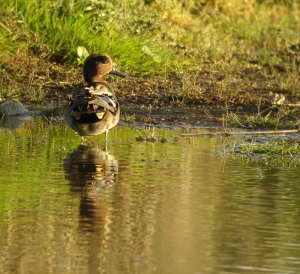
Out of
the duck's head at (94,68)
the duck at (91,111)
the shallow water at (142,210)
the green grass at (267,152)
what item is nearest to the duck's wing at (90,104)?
the duck at (91,111)

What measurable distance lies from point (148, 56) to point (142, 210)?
29.9 feet

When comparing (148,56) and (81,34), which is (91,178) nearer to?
(81,34)

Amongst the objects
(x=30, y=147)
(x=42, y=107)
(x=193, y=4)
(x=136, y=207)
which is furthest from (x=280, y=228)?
(x=193, y=4)

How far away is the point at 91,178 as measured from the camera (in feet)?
29.3

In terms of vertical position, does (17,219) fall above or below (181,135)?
below

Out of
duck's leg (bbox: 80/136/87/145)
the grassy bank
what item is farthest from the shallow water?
the grassy bank

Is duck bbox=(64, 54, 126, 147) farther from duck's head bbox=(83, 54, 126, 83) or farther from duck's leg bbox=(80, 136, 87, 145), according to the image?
duck's head bbox=(83, 54, 126, 83)

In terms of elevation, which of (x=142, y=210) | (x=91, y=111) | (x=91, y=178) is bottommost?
(x=142, y=210)

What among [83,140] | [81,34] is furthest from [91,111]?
[81,34]

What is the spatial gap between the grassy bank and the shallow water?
3.48m

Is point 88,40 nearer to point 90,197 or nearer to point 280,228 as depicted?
point 90,197

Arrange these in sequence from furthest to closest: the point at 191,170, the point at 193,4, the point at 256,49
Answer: the point at 193,4
the point at 256,49
the point at 191,170

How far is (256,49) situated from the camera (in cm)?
1917

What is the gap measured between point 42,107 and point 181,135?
293 cm
